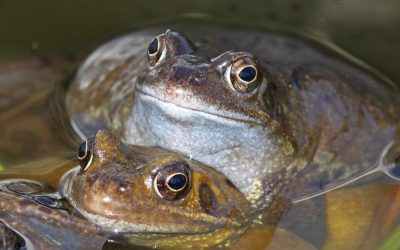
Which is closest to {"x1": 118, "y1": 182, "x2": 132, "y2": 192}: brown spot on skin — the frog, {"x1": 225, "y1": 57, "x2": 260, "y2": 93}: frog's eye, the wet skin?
the frog

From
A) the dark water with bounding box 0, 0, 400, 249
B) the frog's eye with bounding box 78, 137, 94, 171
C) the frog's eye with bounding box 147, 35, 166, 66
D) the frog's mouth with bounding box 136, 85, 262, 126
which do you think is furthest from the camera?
the dark water with bounding box 0, 0, 400, 249

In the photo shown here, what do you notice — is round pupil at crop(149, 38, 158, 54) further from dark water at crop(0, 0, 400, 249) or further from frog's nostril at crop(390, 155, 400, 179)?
frog's nostril at crop(390, 155, 400, 179)

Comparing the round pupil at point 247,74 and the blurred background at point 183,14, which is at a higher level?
the blurred background at point 183,14

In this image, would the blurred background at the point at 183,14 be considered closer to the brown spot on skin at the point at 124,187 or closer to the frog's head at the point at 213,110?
the frog's head at the point at 213,110

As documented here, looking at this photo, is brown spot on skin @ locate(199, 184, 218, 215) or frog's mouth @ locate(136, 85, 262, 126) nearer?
brown spot on skin @ locate(199, 184, 218, 215)

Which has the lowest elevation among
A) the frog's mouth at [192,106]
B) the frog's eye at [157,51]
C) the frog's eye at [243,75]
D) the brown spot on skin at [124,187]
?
the brown spot on skin at [124,187]

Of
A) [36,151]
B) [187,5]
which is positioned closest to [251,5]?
[187,5]

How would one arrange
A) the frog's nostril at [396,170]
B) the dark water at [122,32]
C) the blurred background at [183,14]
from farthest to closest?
the blurred background at [183,14], the frog's nostril at [396,170], the dark water at [122,32]

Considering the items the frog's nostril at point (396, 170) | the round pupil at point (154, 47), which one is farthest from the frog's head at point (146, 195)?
the frog's nostril at point (396, 170)
